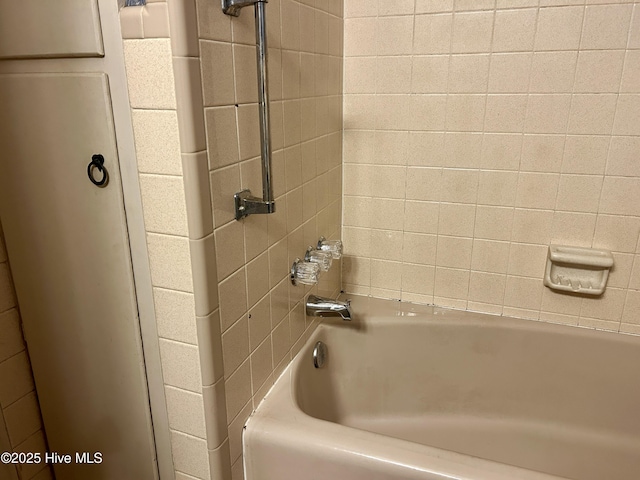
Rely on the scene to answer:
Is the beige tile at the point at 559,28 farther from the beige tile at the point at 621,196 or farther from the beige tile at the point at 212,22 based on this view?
the beige tile at the point at 212,22

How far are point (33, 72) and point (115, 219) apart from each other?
0.98 ft

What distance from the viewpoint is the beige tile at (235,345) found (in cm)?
97

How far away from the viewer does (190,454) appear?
1.01 metres

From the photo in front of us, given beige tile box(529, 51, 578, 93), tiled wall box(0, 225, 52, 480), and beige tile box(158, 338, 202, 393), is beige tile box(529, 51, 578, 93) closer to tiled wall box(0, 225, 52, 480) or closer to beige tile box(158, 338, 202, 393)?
beige tile box(158, 338, 202, 393)

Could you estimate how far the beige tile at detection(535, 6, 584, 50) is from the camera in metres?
1.28

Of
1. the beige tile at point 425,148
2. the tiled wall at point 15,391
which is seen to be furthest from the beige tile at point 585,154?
the tiled wall at point 15,391

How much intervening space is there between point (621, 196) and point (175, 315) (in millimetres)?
1244

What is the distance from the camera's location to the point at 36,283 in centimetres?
104

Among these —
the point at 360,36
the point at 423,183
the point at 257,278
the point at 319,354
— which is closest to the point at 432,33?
the point at 360,36

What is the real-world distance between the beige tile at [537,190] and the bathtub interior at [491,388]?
0.38 metres

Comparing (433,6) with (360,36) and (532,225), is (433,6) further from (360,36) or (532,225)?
(532,225)

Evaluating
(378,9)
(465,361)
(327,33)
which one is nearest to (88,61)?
(327,33)

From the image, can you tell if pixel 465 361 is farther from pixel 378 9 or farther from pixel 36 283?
pixel 36 283

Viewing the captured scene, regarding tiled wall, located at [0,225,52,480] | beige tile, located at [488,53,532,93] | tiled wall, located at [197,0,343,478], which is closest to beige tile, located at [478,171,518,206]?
beige tile, located at [488,53,532,93]
